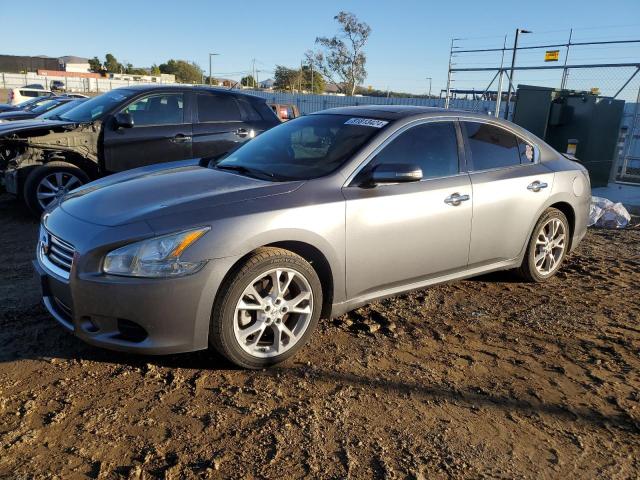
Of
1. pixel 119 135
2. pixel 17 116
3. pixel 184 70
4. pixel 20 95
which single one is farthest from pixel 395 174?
pixel 184 70

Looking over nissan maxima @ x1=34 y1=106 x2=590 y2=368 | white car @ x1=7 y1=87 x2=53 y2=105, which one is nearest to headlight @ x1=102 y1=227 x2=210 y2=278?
nissan maxima @ x1=34 y1=106 x2=590 y2=368

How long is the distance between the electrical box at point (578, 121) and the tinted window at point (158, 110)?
687cm

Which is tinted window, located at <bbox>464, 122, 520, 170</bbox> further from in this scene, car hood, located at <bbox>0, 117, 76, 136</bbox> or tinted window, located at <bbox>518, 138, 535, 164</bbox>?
car hood, located at <bbox>0, 117, 76, 136</bbox>

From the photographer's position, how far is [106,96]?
303 inches

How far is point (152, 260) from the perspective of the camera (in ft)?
9.64

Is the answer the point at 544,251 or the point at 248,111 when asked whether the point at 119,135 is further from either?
the point at 544,251

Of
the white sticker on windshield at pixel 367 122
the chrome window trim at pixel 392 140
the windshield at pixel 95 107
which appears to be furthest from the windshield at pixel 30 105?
the chrome window trim at pixel 392 140

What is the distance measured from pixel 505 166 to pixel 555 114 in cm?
679

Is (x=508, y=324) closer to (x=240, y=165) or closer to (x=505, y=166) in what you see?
(x=505, y=166)

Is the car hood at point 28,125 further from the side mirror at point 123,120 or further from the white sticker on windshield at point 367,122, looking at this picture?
the white sticker on windshield at point 367,122

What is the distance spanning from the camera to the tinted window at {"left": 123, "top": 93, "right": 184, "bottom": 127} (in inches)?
288

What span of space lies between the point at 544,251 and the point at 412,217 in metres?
1.91

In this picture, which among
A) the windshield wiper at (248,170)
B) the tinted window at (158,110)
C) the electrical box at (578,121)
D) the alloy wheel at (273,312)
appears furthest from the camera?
the electrical box at (578,121)

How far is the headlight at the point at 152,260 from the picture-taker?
2.94 meters
